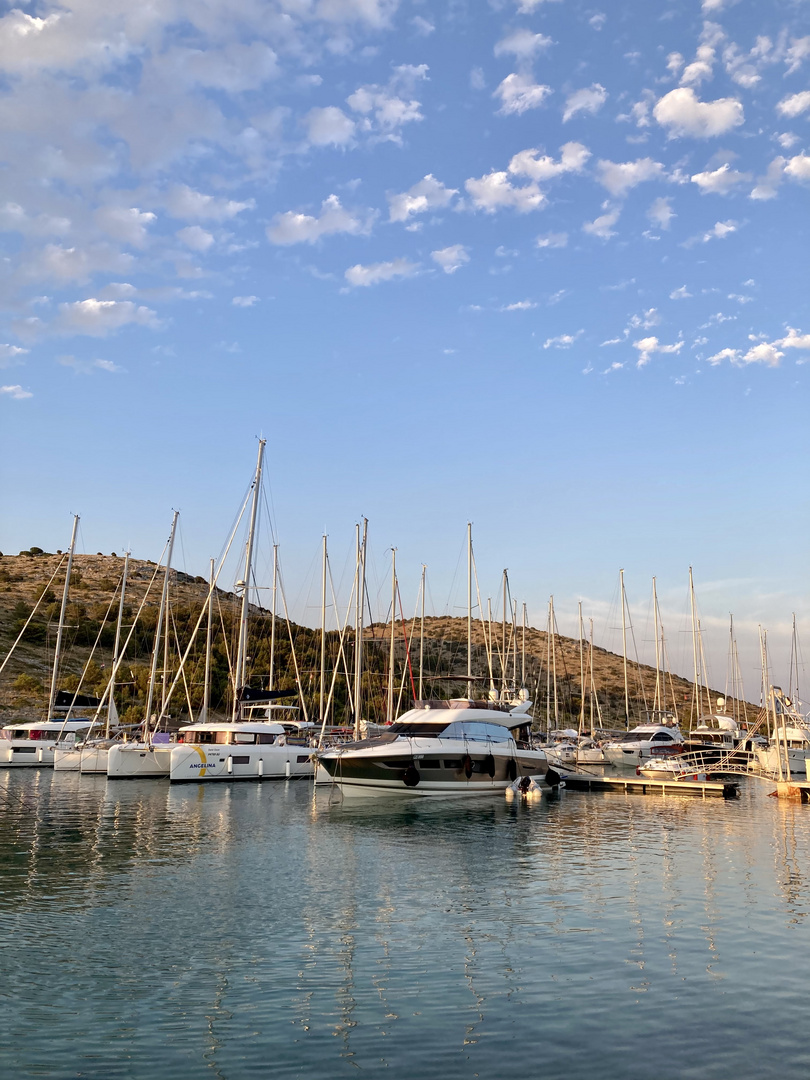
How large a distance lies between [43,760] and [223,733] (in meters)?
15.4

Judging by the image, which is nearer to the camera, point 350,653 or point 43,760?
point 43,760

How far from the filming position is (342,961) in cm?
1284

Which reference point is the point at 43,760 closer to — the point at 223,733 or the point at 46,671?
the point at 223,733

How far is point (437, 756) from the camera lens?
3531cm

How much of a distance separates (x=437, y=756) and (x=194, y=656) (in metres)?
47.5

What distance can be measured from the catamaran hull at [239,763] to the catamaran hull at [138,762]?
8.63ft

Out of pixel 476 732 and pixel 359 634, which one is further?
pixel 359 634

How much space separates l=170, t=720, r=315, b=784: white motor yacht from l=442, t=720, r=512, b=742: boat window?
37.2ft

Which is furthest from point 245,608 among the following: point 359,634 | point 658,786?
point 658,786

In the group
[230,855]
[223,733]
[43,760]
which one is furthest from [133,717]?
[230,855]

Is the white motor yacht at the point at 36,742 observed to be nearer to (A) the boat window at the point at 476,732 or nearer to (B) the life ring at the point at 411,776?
(B) the life ring at the point at 411,776

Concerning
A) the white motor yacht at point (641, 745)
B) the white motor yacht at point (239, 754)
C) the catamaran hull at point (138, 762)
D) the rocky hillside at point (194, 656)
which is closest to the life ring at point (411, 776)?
the rocky hillside at point (194, 656)

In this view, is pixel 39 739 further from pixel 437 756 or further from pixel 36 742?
pixel 437 756

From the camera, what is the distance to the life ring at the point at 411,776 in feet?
113
